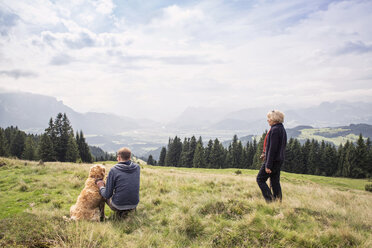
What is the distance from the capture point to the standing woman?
5.73 m

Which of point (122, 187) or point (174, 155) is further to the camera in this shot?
point (174, 155)

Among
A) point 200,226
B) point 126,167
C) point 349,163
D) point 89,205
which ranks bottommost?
point 349,163

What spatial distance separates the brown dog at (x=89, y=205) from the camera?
17.1ft

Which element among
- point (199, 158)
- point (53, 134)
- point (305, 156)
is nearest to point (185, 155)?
point (199, 158)

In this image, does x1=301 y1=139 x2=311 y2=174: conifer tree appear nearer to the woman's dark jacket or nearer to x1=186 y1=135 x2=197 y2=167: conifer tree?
x1=186 y1=135 x2=197 y2=167: conifer tree

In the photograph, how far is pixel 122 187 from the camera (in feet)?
17.9

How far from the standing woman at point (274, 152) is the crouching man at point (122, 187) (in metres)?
A: 4.11

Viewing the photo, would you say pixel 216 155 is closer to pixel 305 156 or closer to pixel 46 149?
pixel 305 156

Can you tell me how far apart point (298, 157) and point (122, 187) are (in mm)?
83852

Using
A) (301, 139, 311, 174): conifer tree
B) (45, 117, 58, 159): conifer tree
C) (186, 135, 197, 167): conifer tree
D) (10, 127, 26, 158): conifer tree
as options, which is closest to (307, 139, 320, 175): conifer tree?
(301, 139, 311, 174): conifer tree

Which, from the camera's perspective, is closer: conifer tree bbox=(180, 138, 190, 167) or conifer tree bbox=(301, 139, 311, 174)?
conifer tree bbox=(301, 139, 311, 174)

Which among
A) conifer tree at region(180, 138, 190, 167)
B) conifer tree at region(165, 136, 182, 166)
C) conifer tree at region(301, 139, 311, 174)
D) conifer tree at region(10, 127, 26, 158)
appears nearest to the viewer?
conifer tree at region(10, 127, 26, 158)

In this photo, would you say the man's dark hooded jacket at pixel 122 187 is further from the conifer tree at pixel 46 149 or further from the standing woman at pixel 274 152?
the conifer tree at pixel 46 149

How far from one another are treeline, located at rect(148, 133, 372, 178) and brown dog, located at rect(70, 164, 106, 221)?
62566mm
